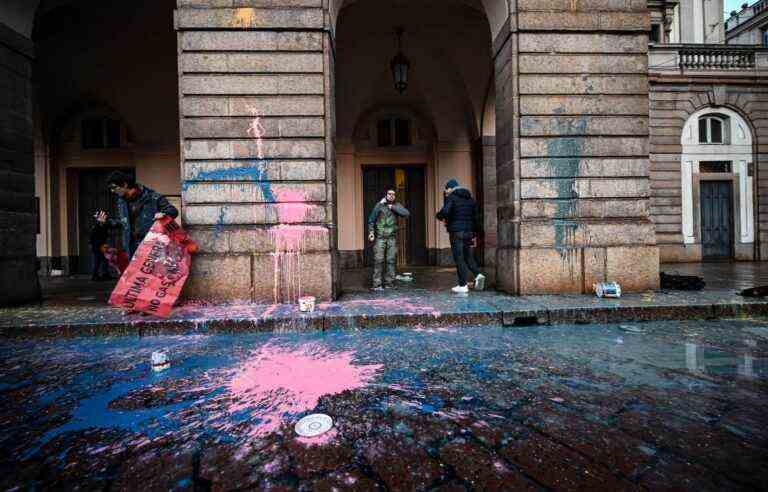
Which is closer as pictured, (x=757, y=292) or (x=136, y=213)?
(x=757, y=292)

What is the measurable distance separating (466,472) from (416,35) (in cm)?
1204

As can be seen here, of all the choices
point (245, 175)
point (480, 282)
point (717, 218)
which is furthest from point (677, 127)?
point (245, 175)

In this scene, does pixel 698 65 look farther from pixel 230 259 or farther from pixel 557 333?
pixel 230 259

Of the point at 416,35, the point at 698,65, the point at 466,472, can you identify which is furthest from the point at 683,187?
the point at 466,472

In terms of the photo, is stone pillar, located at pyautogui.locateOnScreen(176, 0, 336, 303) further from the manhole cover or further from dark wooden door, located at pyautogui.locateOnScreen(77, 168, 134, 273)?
dark wooden door, located at pyautogui.locateOnScreen(77, 168, 134, 273)

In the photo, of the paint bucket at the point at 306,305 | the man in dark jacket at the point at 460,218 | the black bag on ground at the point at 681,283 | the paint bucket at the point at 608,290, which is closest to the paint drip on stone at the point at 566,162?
the paint bucket at the point at 608,290

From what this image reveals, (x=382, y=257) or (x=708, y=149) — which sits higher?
(x=708, y=149)

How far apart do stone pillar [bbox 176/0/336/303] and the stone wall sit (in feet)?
46.3

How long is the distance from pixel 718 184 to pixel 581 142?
12842mm

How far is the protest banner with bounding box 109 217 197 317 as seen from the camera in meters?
5.02

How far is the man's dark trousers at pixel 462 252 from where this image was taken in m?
6.98

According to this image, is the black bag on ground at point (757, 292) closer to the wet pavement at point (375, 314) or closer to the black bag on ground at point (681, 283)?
the wet pavement at point (375, 314)

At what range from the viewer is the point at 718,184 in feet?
48.8

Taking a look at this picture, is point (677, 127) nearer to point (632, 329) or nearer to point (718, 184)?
point (718, 184)
